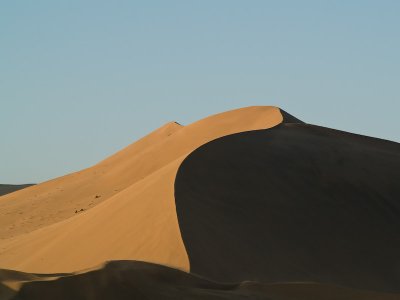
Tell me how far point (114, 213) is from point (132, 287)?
11.7 meters

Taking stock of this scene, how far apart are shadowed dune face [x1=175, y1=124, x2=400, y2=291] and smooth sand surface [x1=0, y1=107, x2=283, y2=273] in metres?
0.45

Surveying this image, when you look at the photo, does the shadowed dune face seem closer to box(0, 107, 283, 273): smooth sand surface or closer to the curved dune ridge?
the curved dune ridge

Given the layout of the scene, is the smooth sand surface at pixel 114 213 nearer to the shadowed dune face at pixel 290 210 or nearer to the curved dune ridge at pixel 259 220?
the curved dune ridge at pixel 259 220

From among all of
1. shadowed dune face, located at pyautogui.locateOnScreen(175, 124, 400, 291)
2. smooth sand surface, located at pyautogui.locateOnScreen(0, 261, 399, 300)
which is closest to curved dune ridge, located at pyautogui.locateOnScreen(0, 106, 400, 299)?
shadowed dune face, located at pyautogui.locateOnScreen(175, 124, 400, 291)

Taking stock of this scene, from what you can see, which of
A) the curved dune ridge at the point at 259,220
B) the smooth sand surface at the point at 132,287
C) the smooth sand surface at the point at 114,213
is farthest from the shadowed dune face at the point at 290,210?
the smooth sand surface at the point at 132,287

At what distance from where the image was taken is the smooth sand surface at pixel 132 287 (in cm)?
818

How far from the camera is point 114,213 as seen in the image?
2006 centimetres

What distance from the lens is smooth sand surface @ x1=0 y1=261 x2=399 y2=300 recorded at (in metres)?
8.18

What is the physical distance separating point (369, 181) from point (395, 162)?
8.05ft

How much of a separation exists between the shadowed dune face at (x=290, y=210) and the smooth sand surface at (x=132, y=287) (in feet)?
18.0

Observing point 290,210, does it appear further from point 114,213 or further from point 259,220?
point 114,213

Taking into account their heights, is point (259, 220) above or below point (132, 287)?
above

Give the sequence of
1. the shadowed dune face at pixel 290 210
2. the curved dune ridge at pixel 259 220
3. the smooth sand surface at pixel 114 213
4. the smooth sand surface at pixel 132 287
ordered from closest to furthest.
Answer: the smooth sand surface at pixel 132 287 → the curved dune ridge at pixel 259 220 → the shadowed dune face at pixel 290 210 → the smooth sand surface at pixel 114 213

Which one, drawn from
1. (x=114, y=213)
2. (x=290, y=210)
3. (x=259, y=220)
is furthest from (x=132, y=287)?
(x=290, y=210)
